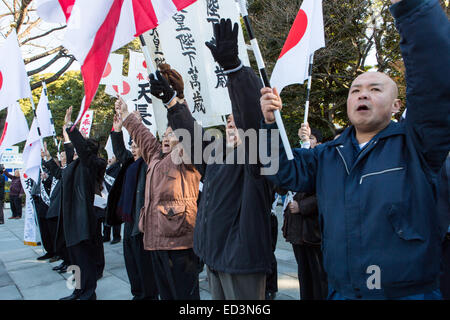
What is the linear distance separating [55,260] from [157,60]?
405 cm

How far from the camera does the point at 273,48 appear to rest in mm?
12562

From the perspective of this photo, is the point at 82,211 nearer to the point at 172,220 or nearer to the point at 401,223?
the point at 172,220

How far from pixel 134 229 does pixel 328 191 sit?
8.74ft

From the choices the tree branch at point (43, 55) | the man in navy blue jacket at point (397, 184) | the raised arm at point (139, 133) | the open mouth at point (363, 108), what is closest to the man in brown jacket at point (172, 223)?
the raised arm at point (139, 133)

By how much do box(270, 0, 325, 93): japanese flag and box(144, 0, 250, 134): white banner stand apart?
0.95 meters

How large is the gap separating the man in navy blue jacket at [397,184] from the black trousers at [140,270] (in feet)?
8.57

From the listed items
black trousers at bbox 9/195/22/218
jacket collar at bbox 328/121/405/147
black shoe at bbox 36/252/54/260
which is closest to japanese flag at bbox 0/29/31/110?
black shoe at bbox 36/252/54/260

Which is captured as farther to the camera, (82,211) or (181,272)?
(82,211)

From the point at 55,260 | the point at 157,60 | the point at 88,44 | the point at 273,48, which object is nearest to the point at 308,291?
the point at 88,44

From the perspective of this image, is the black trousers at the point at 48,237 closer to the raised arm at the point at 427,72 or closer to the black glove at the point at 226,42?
the black glove at the point at 226,42

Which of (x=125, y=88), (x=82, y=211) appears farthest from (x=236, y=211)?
(x=125, y=88)

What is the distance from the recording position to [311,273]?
3088 millimetres

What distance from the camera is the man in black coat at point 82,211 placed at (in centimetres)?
377
